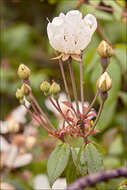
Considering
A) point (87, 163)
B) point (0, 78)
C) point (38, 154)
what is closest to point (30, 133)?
point (38, 154)

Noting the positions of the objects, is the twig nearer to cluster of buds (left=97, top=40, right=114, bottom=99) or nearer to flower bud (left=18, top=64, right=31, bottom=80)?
cluster of buds (left=97, top=40, right=114, bottom=99)

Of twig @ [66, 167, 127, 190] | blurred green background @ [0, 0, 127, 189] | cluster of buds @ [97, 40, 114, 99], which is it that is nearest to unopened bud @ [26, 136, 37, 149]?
blurred green background @ [0, 0, 127, 189]

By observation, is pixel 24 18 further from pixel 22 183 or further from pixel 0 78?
pixel 22 183

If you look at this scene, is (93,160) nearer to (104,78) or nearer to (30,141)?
(104,78)

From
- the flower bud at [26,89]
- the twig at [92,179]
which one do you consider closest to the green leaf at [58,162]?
the flower bud at [26,89]

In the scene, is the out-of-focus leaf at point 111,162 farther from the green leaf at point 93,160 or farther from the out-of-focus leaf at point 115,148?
the green leaf at point 93,160
